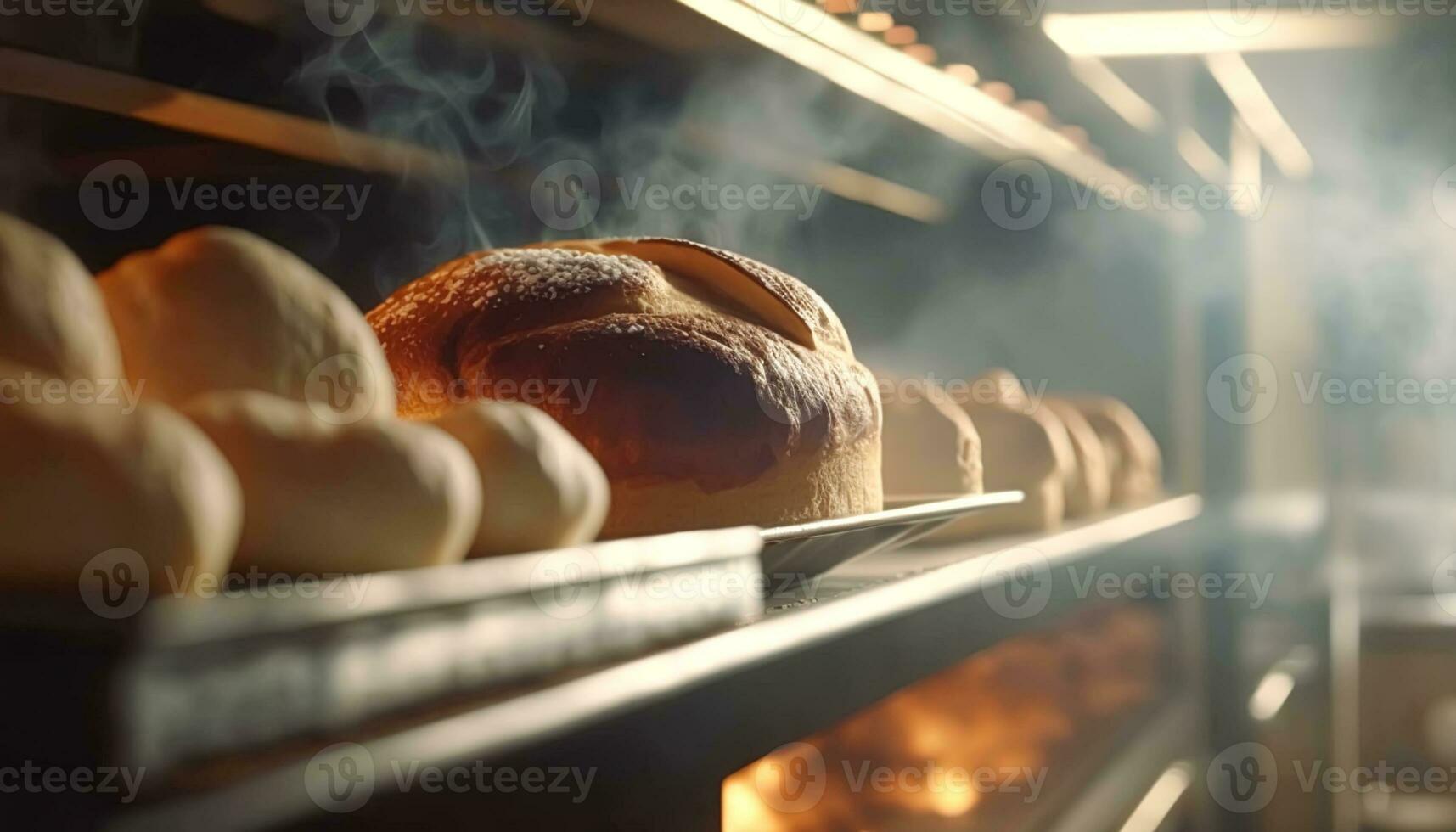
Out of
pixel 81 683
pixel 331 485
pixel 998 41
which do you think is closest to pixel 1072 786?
pixel 998 41

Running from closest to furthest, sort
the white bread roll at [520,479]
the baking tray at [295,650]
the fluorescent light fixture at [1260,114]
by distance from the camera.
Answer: the baking tray at [295,650] → the white bread roll at [520,479] → the fluorescent light fixture at [1260,114]

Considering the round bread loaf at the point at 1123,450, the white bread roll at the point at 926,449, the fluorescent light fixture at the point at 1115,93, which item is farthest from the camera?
the round bread loaf at the point at 1123,450

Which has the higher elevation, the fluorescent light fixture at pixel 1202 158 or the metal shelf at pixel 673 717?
the fluorescent light fixture at pixel 1202 158

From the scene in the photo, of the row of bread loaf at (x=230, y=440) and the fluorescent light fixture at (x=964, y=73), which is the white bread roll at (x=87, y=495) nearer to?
the row of bread loaf at (x=230, y=440)

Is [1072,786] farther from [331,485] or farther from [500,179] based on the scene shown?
[331,485]


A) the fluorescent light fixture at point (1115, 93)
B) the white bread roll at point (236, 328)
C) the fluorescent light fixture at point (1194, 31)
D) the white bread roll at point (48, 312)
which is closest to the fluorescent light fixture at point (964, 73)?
the fluorescent light fixture at point (1194, 31)

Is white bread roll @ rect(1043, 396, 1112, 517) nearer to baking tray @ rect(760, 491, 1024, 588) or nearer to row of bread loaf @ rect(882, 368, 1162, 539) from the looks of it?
row of bread loaf @ rect(882, 368, 1162, 539)

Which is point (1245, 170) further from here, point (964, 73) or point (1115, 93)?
point (964, 73)

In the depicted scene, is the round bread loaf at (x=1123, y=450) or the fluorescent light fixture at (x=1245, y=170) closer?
the round bread loaf at (x=1123, y=450)
